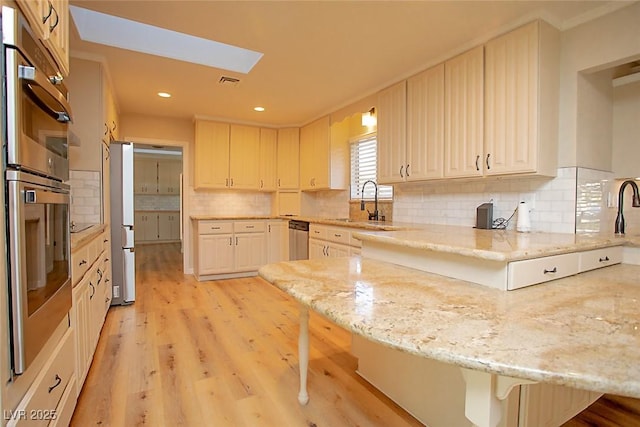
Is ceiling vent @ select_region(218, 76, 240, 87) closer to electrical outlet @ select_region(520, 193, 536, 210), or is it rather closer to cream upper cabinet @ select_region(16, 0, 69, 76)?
cream upper cabinet @ select_region(16, 0, 69, 76)

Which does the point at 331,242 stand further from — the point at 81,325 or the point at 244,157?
the point at 81,325

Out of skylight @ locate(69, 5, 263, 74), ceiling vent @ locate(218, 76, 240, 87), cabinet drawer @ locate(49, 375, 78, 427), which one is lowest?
cabinet drawer @ locate(49, 375, 78, 427)

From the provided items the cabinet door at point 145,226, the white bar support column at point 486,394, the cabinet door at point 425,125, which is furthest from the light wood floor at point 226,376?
the cabinet door at point 145,226

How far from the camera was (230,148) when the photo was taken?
5082 millimetres

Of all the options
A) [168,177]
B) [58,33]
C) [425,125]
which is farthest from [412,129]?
[168,177]

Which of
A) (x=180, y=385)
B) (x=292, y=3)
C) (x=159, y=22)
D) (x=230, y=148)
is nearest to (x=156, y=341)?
(x=180, y=385)

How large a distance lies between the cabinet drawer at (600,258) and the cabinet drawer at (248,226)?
3.99m

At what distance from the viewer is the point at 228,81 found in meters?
3.50

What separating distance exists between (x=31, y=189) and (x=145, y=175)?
8.82 m

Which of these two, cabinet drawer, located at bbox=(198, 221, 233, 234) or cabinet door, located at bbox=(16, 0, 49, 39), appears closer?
cabinet door, located at bbox=(16, 0, 49, 39)

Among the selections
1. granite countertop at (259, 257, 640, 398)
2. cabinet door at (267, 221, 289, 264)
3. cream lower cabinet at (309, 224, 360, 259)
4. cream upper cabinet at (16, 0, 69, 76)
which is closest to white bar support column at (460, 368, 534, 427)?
granite countertop at (259, 257, 640, 398)

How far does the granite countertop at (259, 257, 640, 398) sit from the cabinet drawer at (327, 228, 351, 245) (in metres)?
2.05

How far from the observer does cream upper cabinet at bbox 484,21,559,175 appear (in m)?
2.24

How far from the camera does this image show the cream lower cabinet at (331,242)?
354cm
